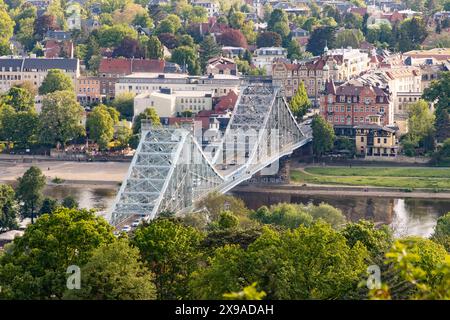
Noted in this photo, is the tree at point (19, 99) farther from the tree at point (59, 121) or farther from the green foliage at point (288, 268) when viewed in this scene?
the green foliage at point (288, 268)

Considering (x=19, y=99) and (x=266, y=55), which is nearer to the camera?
(x=19, y=99)

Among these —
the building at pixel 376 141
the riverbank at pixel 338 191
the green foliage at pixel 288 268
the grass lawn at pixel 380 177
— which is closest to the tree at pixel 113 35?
the building at pixel 376 141

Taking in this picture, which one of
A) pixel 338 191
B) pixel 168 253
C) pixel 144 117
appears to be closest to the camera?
pixel 168 253

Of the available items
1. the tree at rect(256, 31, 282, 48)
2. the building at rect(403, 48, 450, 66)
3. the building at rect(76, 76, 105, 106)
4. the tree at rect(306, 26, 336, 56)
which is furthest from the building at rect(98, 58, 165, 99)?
the building at rect(403, 48, 450, 66)

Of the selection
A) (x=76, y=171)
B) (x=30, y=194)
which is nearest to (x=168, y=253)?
(x=30, y=194)

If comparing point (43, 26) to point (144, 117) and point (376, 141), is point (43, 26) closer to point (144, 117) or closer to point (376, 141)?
point (144, 117)
